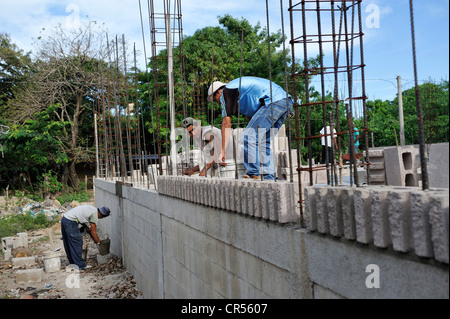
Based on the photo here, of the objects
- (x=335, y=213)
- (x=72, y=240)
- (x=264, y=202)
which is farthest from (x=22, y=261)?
(x=335, y=213)

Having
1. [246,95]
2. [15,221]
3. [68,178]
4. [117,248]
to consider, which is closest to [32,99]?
[68,178]

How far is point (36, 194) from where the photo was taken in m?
26.8

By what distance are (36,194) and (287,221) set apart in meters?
26.6

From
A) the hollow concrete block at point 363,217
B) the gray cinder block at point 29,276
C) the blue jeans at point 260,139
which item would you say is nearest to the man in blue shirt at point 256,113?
the blue jeans at point 260,139

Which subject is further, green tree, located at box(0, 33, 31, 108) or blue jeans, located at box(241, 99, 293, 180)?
green tree, located at box(0, 33, 31, 108)

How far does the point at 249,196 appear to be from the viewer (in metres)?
3.60

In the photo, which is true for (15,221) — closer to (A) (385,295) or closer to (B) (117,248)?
(B) (117,248)

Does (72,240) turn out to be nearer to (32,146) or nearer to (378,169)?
(378,169)

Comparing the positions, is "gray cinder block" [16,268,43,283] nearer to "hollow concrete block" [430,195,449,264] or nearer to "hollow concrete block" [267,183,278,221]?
"hollow concrete block" [267,183,278,221]

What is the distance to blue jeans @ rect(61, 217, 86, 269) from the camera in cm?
1055

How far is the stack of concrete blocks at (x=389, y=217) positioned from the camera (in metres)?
1.83

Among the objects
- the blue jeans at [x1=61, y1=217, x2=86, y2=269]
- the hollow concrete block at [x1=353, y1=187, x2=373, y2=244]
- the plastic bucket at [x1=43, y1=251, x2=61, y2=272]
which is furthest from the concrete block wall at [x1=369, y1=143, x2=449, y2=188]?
the plastic bucket at [x1=43, y1=251, x2=61, y2=272]

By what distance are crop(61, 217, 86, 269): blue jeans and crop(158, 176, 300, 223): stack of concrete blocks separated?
6094 millimetres

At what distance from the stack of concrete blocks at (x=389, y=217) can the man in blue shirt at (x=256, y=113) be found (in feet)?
8.30
